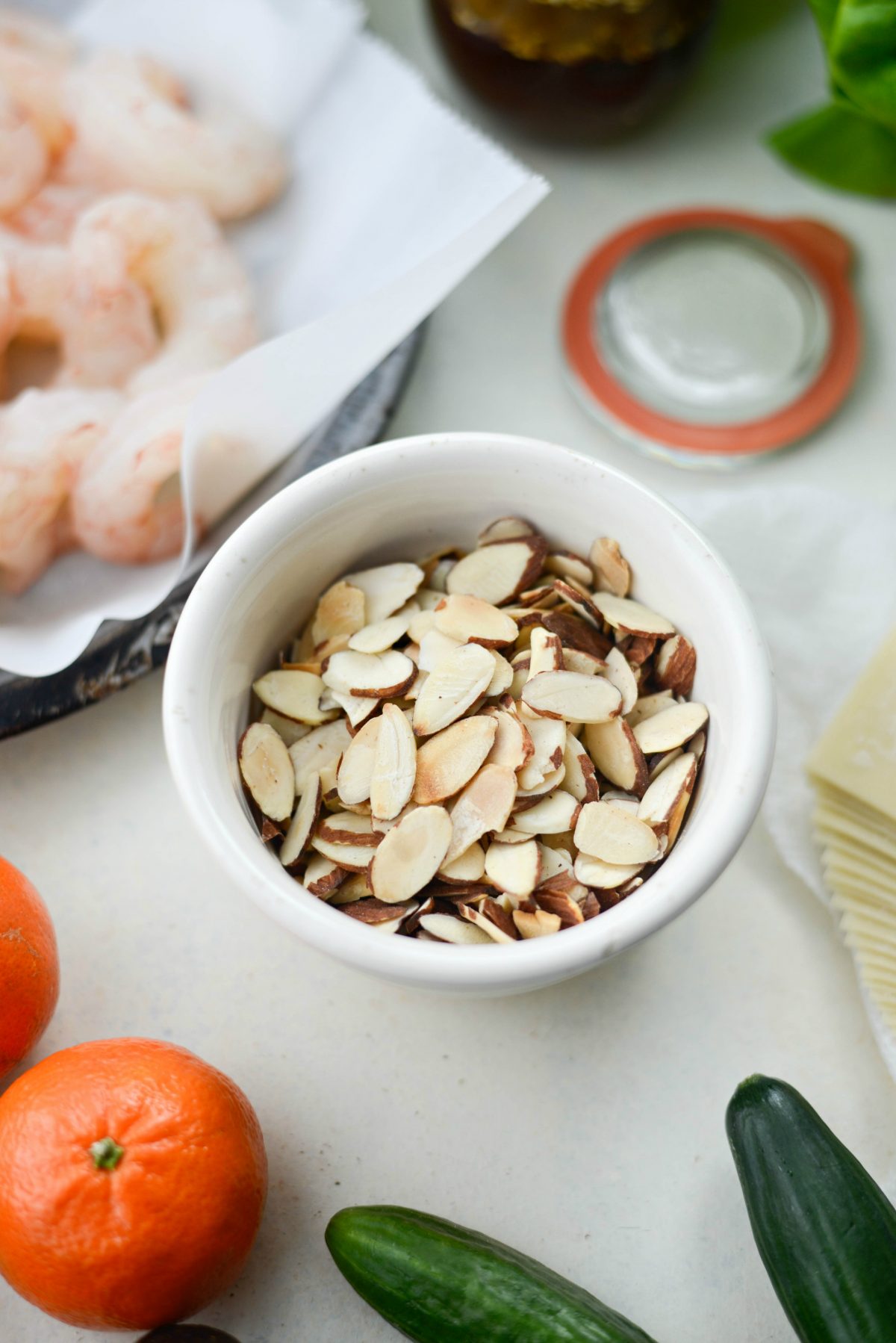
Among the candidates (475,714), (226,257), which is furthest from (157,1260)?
(226,257)

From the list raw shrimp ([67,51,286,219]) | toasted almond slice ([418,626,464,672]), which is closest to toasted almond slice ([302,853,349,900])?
toasted almond slice ([418,626,464,672])

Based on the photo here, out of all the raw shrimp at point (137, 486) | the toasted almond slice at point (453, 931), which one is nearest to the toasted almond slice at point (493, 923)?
the toasted almond slice at point (453, 931)

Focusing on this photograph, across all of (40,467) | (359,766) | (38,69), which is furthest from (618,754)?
(38,69)

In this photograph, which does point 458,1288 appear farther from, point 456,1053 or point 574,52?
point 574,52

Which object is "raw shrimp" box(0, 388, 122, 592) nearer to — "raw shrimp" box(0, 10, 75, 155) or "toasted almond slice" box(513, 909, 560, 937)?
"raw shrimp" box(0, 10, 75, 155)

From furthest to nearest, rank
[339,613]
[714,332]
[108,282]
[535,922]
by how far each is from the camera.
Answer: [714,332]
[108,282]
[339,613]
[535,922]

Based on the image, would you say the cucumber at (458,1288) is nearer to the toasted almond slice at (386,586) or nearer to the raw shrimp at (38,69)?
the toasted almond slice at (386,586)
